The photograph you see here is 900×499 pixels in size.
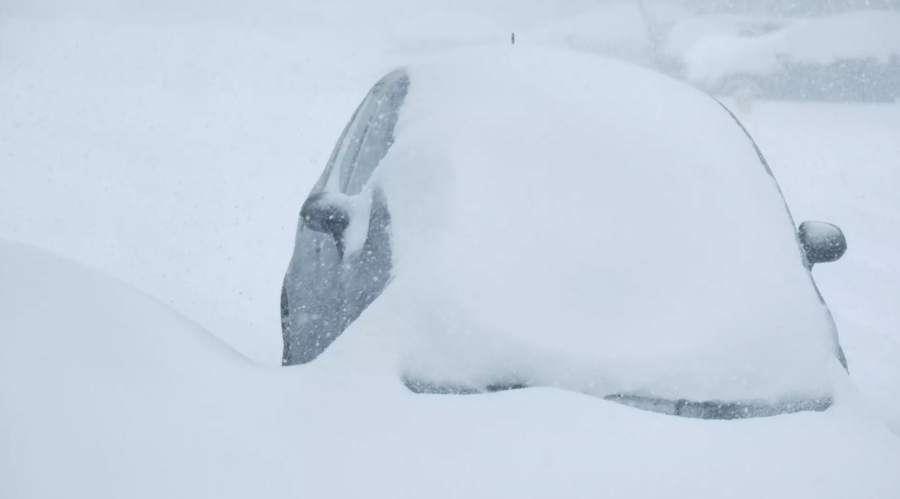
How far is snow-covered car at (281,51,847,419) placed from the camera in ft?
5.86

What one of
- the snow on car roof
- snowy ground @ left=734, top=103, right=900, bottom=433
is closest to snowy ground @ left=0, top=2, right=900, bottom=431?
snowy ground @ left=734, top=103, right=900, bottom=433

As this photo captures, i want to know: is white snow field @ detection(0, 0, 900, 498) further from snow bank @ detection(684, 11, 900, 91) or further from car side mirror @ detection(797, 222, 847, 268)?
snow bank @ detection(684, 11, 900, 91)

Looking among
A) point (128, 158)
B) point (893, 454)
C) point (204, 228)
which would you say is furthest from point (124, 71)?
point (893, 454)

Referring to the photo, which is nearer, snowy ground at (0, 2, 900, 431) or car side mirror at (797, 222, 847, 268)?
car side mirror at (797, 222, 847, 268)

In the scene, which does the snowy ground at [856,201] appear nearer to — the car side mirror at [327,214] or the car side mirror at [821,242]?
the car side mirror at [821,242]

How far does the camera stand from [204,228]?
18.1 feet

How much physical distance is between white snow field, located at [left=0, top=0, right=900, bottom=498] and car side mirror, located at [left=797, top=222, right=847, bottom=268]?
0.71 meters

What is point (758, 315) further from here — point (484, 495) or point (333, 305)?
point (333, 305)

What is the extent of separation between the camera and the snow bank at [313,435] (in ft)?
4.26

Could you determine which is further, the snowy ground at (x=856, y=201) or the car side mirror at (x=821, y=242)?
the snowy ground at (x=856, y=201)

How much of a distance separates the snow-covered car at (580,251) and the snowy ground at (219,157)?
1.74 meters

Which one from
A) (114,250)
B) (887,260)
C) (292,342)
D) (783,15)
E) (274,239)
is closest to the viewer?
(292,342)

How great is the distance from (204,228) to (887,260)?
4.96 metres

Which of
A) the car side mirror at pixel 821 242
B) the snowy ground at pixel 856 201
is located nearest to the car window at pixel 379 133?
the car side mirror at pixel 821 242
